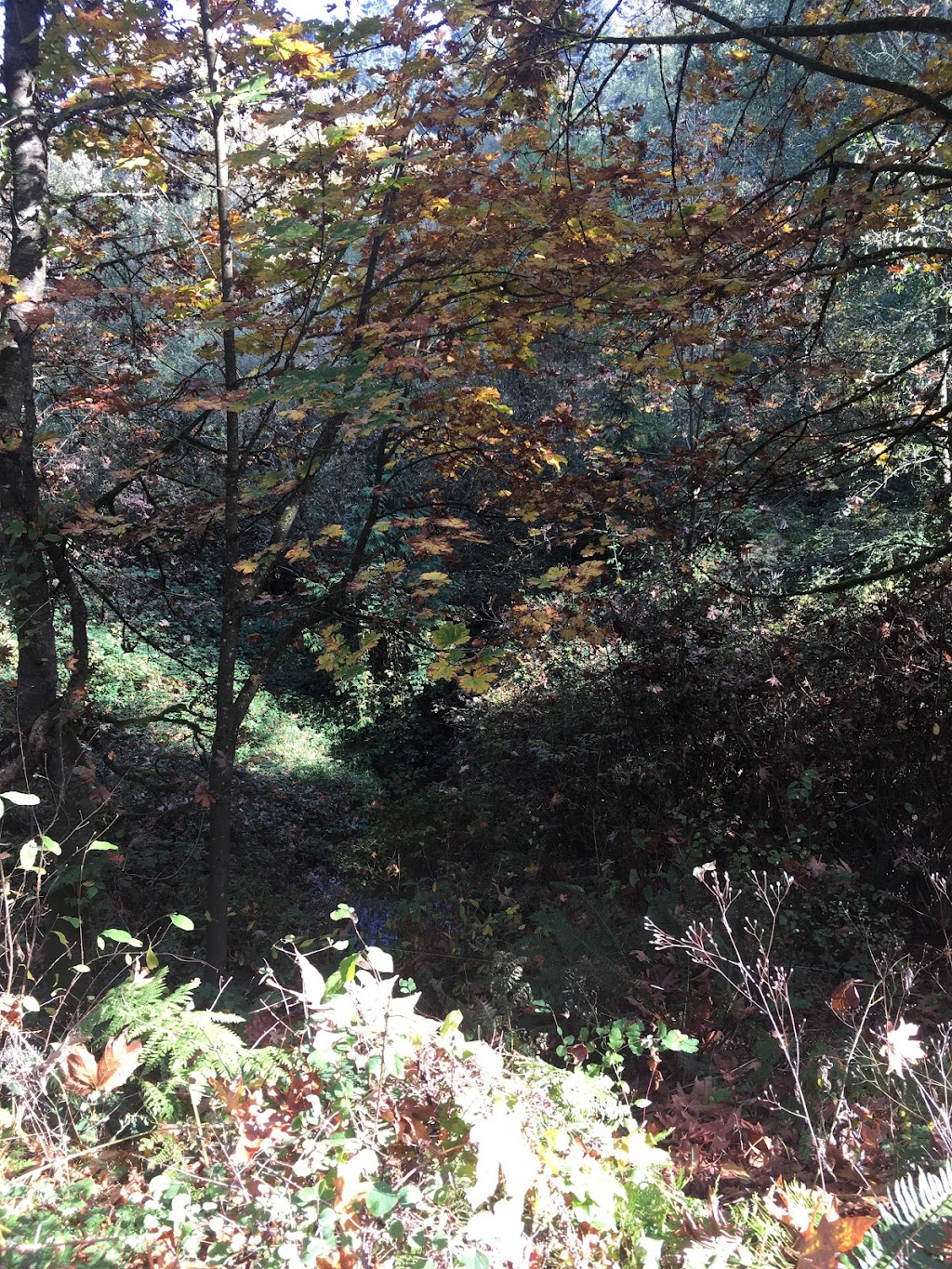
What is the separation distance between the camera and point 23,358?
4363mm

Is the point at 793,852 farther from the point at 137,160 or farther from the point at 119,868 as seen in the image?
the point at 137,160

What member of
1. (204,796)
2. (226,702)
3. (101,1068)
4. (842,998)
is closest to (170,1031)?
(101,1068)

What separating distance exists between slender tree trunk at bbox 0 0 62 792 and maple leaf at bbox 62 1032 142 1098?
7.63 feet

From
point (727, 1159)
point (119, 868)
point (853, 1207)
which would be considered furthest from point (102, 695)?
point (853, 1207)

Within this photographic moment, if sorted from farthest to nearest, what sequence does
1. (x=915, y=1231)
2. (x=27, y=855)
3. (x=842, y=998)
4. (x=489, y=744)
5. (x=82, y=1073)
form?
(x=489, y=744) < (x=842, y=998) < (x=27, y=855) < (x=82, y=1073) < (x=915, y=1231)

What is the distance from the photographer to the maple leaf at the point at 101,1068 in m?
2.25

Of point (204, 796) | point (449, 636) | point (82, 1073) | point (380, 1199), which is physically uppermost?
point (449, 636)

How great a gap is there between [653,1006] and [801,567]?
6301 mm

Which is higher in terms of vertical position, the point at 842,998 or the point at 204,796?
the point at 204,796

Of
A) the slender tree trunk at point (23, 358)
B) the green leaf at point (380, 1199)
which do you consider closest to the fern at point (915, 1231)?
the green leaf at point (380, 1199)

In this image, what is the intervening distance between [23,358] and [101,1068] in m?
3.68

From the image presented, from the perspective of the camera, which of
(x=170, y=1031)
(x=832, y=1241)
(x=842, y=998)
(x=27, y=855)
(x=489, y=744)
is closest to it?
(x=832, y=1241)

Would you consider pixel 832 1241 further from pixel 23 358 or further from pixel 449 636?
pixel 23 358

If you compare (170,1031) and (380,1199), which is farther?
(170,1031)
